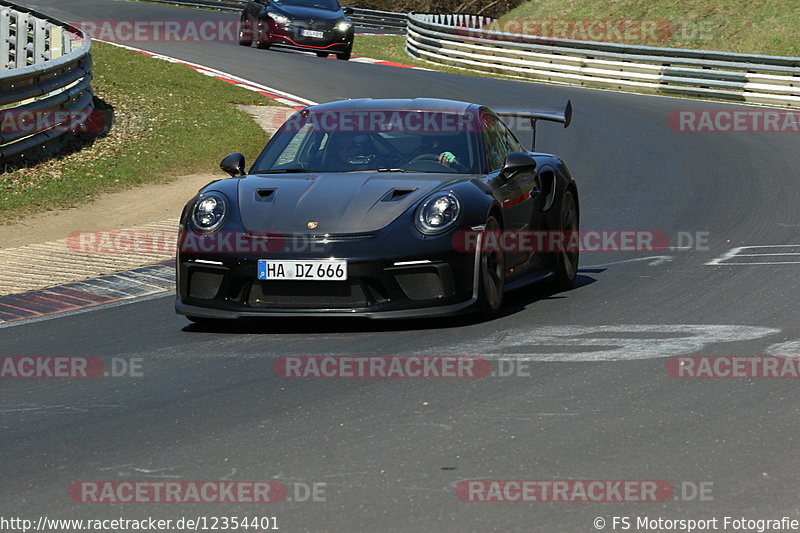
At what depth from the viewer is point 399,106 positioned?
9.26 metres

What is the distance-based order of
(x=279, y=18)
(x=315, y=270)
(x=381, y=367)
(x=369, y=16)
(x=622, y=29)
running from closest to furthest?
(x=381, y=367), (x=315, y=270), (x=279, y=18), (x=622, y=29), (x=369, y=16)

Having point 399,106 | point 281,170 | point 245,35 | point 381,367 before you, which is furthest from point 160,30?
point 381,367

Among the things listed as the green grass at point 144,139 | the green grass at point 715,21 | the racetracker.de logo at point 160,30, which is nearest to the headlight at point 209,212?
the green grass at point 144,139

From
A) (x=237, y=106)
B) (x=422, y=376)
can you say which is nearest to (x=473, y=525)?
(x=422, y=376)

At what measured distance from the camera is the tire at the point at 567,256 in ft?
31.2

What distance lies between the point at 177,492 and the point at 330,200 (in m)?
3.47

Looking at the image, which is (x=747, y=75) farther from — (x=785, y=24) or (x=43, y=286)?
(x=43, y=286)

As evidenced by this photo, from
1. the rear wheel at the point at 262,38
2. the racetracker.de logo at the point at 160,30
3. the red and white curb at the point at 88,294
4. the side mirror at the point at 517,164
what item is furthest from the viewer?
the racetracker.de logo at the point at 160,30

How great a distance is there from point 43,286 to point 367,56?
80.8ft

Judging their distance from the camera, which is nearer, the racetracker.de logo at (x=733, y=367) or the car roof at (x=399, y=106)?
the racetracker.de logo at (x=733, y=367)

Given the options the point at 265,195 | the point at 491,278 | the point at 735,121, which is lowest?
the point at 735,121

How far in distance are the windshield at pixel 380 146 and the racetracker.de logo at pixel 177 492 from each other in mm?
4110

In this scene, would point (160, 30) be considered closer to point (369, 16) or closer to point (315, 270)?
point (369, 16)

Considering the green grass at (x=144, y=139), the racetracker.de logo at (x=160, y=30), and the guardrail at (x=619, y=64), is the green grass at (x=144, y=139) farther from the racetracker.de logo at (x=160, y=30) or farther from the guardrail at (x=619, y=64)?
the guardrail at (x=619, y=64)
